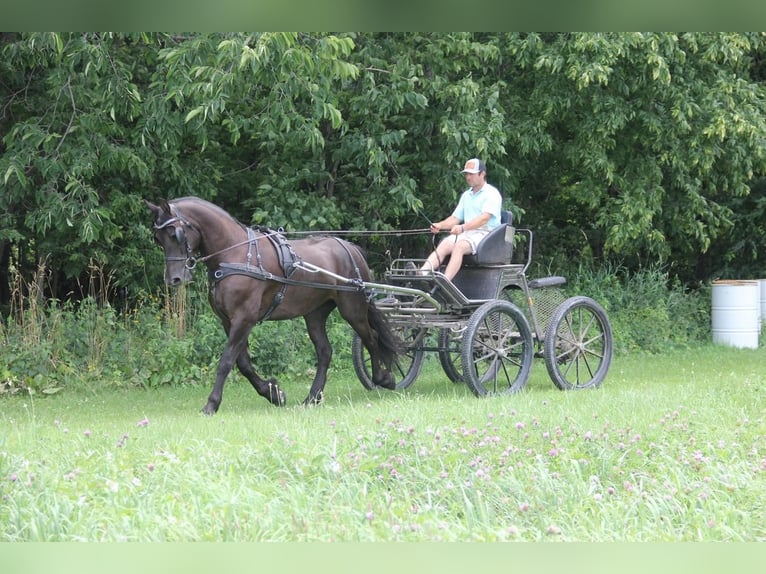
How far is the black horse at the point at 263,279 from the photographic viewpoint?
8.06 m

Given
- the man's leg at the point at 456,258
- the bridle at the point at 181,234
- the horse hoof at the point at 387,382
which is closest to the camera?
the bridle at the point at 181,234

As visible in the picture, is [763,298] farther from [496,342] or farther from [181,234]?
[181,234]

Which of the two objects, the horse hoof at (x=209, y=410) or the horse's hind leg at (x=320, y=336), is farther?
the horse's hind leg at (x=320, y=336)

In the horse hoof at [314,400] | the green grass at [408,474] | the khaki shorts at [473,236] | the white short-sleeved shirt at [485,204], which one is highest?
the white short-sleeved shirt at [485,204]

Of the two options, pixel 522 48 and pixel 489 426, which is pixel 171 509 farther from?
pixel 522 48

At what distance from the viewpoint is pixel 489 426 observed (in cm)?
643

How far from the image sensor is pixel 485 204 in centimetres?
925

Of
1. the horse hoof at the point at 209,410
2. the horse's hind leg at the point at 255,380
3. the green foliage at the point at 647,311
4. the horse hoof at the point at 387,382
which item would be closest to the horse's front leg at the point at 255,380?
the horse's hind leg at the point at 255,380

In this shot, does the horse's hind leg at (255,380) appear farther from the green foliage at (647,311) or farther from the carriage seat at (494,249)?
the green foliage at (647,311)

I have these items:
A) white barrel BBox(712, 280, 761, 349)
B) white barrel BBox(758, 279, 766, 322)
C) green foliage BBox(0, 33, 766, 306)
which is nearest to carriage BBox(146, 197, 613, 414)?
green foliage BBox(0, 33, 766, 306)

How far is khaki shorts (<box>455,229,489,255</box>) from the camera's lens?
9242 millimetres

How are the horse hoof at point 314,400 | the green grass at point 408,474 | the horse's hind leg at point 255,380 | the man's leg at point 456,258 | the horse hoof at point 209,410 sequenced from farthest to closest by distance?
1. the man's leg at point 456,258
2. the horse hoof at point 314,400
3. the horse's hind leg at point 255,380
4. the horse hoof at point 209,410
5. the green grass at point 408,474

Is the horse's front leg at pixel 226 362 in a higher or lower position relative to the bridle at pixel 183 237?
lower

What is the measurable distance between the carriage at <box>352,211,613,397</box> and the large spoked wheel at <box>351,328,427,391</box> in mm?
11
